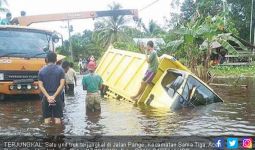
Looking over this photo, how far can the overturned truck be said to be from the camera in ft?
41.6

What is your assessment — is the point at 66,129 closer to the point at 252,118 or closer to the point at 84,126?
the point at 84,126

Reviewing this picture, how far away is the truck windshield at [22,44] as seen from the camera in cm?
1352

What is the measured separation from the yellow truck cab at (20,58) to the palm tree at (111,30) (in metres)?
41.0

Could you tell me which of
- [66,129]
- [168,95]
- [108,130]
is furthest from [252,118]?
[66,129]

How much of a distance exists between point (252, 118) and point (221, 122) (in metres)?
1.08

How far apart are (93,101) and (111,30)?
150 feet

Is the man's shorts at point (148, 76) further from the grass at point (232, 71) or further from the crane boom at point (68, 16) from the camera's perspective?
the grass at point (232, 71)

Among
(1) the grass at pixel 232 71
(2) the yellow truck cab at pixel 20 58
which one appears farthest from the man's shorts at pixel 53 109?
(1) the grass at pixel 232 71

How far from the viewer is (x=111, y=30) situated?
2226 inches

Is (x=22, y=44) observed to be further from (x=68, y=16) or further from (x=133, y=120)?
(x=68, y=16)

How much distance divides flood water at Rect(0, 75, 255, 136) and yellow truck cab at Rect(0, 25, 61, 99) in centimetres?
60

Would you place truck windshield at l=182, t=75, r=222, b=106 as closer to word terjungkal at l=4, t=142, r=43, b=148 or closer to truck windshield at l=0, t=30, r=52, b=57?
truck windshield at l=0, t=30, r=52, b=57

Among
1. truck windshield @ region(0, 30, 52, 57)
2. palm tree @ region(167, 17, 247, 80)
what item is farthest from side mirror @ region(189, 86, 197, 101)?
palm tree @ region(167, 17, 247, 80)

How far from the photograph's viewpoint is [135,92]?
556 inches
